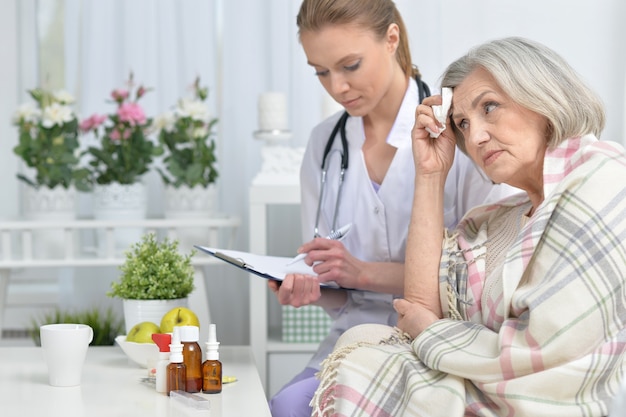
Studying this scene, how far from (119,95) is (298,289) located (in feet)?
4.13

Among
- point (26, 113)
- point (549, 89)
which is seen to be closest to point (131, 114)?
point (26, 113)

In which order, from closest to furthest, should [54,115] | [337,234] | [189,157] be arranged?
1. [337,234]
2. [54,115]
3. [189,157]

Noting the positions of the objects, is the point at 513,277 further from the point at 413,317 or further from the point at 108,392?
the point at 108,392

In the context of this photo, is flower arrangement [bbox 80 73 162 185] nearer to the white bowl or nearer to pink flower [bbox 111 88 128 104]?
pink flower [bbox 111 88 128 104]

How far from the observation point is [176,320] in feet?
6.07

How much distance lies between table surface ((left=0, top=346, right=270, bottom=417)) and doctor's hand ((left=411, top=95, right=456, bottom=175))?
542mm

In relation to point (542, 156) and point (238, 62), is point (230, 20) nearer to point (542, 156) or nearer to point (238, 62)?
point (238, 62)

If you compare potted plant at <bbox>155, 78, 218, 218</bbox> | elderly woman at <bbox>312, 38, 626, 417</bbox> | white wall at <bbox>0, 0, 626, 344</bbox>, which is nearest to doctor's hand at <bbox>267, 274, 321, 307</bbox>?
elderly woman at <bbox>312, 38, 626, 417</bbox>

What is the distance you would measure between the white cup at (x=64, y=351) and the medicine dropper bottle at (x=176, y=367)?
0.61 feet

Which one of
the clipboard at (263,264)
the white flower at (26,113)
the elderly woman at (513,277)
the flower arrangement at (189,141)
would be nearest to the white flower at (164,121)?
the flower arrangement at (189,141)

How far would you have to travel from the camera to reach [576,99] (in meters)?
1.64

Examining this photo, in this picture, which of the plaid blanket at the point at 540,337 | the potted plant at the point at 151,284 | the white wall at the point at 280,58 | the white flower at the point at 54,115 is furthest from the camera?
the white wall at the point at 280,58

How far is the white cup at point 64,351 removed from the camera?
1.69 m

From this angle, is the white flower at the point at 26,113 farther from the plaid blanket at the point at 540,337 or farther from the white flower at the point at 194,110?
Answer: the plaid blanket at the point at 540,337
